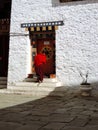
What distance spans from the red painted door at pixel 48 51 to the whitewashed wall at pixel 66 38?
604 millimetres

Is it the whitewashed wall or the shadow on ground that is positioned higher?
the whitewashed wall

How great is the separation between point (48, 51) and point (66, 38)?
1315 millimetres

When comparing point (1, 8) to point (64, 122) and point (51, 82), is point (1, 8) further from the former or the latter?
point (64, 122)

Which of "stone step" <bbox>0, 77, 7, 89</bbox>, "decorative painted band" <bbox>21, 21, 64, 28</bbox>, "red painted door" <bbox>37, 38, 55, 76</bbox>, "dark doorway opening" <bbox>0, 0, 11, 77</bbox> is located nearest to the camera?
"decorative painted band" <bbox>21, 21, 64, 28</bbox>

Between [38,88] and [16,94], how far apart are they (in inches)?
37.9

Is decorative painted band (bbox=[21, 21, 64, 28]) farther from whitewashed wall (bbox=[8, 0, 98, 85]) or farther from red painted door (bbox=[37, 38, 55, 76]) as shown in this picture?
red painted door (bbox=[37, 38, 55, 76])

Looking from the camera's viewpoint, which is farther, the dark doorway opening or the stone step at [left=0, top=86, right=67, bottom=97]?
the dark doorway opening

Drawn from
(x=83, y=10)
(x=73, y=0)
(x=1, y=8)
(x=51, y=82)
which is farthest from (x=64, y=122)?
(x=1, y=8)

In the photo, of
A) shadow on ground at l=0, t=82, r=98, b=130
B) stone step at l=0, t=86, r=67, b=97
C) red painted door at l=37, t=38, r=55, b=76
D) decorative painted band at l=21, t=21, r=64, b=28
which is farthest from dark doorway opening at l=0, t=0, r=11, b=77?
shadow on ground at l=0, t=82, r=98, b=130

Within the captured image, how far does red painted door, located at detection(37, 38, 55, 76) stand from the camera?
43.0ft

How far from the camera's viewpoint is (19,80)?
13039 mm

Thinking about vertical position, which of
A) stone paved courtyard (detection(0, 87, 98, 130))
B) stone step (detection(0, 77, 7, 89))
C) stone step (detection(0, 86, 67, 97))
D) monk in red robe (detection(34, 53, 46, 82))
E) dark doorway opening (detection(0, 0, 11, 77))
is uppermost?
dark doorway opening (detection(0, 0, 11, 77))

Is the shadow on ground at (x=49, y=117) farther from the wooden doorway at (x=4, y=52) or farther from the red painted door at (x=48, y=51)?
the wooden doorway at (x=4, y=52)

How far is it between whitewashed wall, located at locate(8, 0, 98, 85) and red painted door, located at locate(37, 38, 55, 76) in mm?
604
